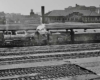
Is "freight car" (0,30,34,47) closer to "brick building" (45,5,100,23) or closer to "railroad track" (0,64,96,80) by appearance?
"railroad track" (0,64,96,80)

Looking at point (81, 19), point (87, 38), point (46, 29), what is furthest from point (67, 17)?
point (46, 29)

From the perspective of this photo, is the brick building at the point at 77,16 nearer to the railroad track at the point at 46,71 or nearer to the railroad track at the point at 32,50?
the railroad track at the point at 32,50

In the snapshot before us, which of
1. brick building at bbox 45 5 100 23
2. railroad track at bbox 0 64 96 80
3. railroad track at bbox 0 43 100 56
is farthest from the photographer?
brick building at bbox 45 5 100 23

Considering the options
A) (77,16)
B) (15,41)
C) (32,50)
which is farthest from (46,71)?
(77,16)

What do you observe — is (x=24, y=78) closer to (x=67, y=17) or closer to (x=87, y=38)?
(x=87, y=38)

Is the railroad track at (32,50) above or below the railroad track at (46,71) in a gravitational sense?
above

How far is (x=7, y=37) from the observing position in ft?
63.0

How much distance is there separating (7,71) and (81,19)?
35.6 m

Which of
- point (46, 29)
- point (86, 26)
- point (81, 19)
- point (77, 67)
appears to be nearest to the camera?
point (77, 67)

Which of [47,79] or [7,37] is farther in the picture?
[7,37]

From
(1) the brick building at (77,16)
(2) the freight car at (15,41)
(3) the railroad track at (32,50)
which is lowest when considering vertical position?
(3) the railroad track at (32,50)

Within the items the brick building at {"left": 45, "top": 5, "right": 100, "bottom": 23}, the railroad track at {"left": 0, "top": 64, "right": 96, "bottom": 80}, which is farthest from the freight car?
the brick building at {"left": 45, "top": 5, "right": 100, "bottom": 23}

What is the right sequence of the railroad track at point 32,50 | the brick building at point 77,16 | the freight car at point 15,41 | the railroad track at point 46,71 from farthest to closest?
the brick building at point 77,16, the freight car at point 15,41, the railroad track at point 32,50, the railroad track at point 46,71

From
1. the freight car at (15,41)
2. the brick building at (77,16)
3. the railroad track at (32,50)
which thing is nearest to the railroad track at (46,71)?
the railroad track at (32,50)
